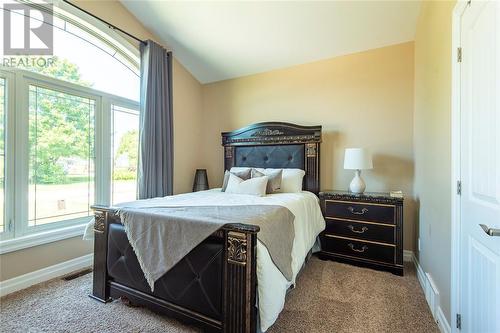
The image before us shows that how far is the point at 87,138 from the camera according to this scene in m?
2.84

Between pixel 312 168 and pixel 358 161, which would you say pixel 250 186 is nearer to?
pixel 312 168

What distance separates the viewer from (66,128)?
265 cm

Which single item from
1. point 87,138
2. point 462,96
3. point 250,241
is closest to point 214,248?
point 250,241

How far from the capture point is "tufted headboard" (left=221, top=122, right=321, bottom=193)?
10.8 feet

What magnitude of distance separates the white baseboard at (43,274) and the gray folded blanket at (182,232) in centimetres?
133

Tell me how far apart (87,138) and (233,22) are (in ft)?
7.42

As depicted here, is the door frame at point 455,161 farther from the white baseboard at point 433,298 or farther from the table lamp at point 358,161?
the table lamp at point 358,161

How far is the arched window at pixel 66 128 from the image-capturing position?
222cm

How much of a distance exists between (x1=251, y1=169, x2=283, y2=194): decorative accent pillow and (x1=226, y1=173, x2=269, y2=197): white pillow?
9 centimetres

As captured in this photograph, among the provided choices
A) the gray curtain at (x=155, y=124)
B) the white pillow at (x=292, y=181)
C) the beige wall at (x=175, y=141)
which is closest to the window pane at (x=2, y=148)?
the beige wall at (x=175, y=141)

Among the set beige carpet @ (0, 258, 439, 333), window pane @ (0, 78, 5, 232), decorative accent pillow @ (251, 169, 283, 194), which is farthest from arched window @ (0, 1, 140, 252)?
decorative accent pillow @ (251, 169, 283, 194)

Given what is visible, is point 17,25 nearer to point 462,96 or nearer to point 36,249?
point 36,249

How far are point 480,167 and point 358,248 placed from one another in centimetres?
179

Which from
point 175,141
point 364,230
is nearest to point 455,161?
point 364,230
